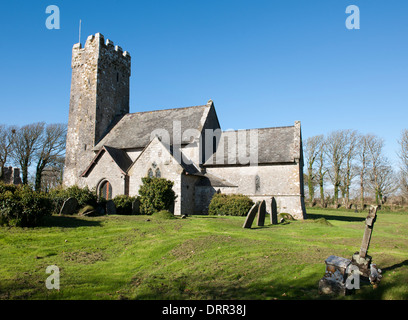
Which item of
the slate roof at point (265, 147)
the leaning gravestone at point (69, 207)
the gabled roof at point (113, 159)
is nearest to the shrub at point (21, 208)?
the leaning gravestone at point (69, 207)

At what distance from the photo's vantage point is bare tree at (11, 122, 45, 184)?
46125 millimetres

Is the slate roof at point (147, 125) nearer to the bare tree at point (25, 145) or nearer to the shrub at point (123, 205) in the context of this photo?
the shrub at point (123, 205)

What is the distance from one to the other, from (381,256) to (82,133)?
30.6 meters

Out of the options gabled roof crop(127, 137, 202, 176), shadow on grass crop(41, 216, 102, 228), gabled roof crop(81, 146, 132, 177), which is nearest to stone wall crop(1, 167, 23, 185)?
gabled roof crop(81, 146, 132, 177)

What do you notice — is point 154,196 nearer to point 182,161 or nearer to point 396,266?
point 182,161

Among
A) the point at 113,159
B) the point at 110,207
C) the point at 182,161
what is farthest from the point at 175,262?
the point at 113,159

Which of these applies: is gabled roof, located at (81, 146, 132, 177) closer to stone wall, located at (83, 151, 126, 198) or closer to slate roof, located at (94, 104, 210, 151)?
stone wall, located at (83, 151, 126, 198)


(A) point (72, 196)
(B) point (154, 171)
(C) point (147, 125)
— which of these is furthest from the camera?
(C) point (147, 125)

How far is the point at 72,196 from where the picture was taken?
20453mm

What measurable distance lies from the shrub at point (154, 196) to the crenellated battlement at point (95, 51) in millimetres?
19313

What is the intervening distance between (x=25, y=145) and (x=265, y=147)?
3642 cm

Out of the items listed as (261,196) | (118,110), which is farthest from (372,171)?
(118,110)
